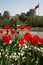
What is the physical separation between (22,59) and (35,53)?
0.30 m

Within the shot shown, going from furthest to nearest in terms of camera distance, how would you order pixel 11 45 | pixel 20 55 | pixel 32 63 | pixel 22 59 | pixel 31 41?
pixel 11 45 < pixel 31 41 < pixel 20 55 < pixel 22 59 < pixel 32 63

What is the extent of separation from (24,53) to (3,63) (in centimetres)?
73

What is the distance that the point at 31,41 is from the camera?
5.12 m

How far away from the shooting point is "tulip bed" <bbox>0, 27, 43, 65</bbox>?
4.29 meters

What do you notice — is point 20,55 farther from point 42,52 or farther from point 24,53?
point 42,52

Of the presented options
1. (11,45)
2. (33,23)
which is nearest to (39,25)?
(33,23)

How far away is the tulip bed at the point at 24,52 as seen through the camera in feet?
14.1

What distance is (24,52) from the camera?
16.2 feet

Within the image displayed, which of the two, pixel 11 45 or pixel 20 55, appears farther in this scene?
pixel 11 45

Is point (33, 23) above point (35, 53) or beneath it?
beneath

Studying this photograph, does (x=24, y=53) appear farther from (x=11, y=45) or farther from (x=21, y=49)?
(x=11, y=45)

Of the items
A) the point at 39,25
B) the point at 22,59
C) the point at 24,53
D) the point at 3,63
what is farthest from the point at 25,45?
the point at 39,25

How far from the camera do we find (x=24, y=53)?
190 inches

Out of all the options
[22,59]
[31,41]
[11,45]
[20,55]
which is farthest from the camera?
[11,45]
